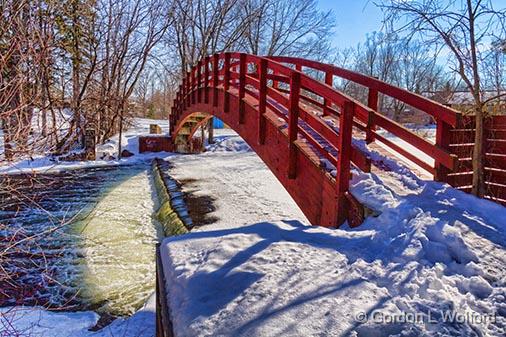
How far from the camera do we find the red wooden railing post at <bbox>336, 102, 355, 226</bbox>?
329 centimetres

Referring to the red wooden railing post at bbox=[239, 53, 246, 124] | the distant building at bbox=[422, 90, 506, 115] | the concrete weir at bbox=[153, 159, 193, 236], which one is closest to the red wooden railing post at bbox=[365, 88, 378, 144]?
the distant building at bbox=[422, 90, 506, 115]

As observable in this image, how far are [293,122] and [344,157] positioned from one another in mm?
1307

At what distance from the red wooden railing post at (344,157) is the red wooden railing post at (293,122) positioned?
1.10m

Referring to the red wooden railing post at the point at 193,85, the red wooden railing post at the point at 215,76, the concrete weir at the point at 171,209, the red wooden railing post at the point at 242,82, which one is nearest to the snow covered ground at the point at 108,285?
the concrete weir at the point at 171,209

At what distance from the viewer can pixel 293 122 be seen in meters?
4.50

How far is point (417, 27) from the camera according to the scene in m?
3.93

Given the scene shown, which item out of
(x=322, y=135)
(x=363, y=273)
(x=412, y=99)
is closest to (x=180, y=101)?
(x=322, y=135)

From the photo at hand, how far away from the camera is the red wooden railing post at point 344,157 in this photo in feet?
10.8

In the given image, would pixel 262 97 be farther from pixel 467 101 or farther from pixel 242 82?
pixel 467 101

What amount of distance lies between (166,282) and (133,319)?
1401mm

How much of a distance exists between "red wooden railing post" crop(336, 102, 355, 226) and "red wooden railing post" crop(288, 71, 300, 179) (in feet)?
3.61

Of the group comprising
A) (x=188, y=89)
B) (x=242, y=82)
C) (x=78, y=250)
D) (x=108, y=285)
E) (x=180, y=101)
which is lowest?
(x=108, y=285)

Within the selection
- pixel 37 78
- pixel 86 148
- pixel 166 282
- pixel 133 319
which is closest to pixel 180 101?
pixel 86 148

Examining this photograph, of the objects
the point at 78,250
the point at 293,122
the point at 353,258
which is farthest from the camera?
the point at 78,250
